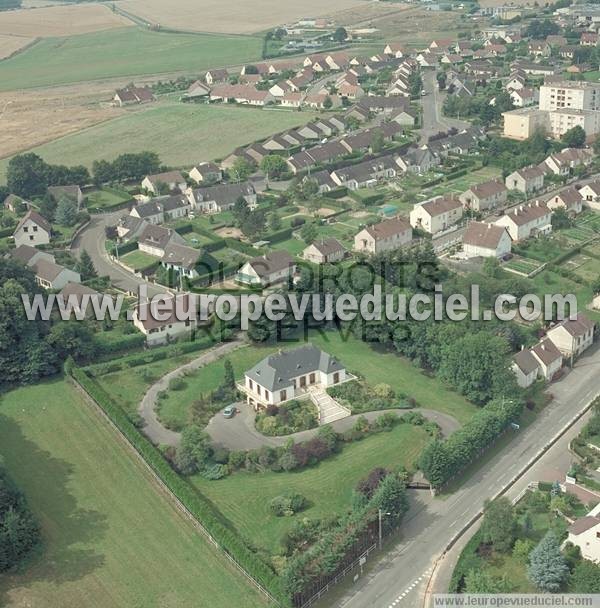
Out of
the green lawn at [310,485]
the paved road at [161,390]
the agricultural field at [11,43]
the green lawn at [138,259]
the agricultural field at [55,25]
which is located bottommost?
the green lawn at [310,485]

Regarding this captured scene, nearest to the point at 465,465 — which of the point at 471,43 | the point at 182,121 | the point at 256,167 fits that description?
the point at 256,167

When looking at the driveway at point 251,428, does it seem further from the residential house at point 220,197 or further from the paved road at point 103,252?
the residential house at point 220,197

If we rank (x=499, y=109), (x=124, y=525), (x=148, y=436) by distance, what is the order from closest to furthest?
1. (x=124, y=525)
2. (x=148, y=436)
3. (x=499, y=109)

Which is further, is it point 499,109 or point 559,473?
point 499,109

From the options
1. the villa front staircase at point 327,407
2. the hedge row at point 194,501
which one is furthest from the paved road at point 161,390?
the villa front staircase at point 327,407

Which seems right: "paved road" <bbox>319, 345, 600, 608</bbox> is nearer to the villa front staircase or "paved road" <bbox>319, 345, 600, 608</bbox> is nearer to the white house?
the villa front staircase

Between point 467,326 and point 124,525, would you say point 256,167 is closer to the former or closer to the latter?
point 467,326
